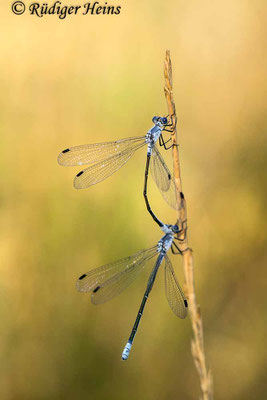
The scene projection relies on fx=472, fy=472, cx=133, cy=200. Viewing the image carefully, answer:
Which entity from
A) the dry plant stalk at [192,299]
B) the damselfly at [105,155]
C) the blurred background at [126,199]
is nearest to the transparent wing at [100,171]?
the damselfly at [105,155]

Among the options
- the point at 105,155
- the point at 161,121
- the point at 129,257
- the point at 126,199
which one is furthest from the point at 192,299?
the point at 126,199

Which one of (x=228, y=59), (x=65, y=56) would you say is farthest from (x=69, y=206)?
(x=228, y=59)

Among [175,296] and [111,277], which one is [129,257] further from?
[175,296]

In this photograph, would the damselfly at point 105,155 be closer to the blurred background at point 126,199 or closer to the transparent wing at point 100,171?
the transparent wing at point 100,171

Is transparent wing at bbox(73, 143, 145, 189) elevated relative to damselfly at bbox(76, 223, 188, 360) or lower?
elevated

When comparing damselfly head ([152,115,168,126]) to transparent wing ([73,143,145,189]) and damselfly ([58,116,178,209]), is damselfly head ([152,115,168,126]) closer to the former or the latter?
damselfly ([58,116,178,209])

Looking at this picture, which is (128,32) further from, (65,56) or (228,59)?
(228,59)

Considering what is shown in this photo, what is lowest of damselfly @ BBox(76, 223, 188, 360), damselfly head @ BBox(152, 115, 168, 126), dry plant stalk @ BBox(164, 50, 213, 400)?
dry plant stalk @ BBox(164, 50, 213, 400)

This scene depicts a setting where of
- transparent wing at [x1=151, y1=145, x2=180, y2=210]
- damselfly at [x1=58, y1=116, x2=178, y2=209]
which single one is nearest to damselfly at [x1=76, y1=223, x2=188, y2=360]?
transparent wing at [x1=151, y1=145, x2=180, y2=210]
